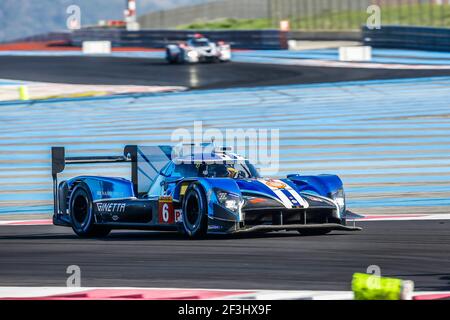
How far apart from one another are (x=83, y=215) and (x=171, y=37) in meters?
32.5

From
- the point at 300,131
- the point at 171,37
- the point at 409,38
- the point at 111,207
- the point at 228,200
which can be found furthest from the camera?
the point at 171,37

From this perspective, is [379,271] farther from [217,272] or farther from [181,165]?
[181,165]

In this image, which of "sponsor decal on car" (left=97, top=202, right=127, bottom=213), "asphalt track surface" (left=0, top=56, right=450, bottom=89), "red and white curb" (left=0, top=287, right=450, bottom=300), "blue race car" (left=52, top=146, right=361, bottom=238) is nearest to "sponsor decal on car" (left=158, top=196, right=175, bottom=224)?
"blue race car" (left=52, top=146, right=361, bottom=238)

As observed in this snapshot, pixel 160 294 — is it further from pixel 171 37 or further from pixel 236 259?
pixel 171 37

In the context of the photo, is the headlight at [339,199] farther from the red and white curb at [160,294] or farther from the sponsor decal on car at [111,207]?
the red and white curb at [160,294]

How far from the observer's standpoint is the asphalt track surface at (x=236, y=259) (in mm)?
8102

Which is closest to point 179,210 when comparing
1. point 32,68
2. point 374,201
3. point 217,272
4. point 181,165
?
point 181,165

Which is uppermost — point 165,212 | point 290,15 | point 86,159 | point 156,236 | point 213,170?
point 290,15

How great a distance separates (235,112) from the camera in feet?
72.1

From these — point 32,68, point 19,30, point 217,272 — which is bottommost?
point 217,272

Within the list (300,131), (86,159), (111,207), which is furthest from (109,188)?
(300,131)

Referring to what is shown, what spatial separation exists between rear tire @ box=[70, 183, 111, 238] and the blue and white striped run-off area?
8.57 feet

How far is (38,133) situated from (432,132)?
6.93 metres

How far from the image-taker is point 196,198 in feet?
35.6
